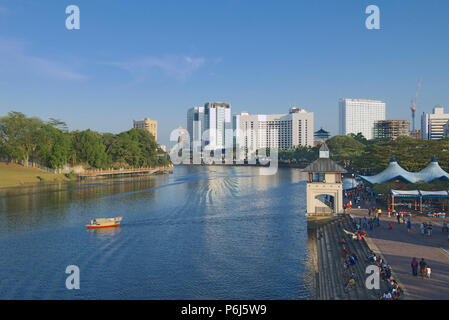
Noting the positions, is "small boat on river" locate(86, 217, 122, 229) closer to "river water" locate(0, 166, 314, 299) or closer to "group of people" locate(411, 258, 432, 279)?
"river water" locate(0, 166, 314, 299)

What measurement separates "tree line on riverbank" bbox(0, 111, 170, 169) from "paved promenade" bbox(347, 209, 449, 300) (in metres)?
95.5

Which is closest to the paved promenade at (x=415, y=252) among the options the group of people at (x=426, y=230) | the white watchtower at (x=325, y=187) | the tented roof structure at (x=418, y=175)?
the group of people at (x=426, y=230)

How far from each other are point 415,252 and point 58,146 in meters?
103

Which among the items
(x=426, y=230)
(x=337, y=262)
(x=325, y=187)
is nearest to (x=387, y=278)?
(x=337, y=262)

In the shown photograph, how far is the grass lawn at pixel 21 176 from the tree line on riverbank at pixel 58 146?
11.2ft

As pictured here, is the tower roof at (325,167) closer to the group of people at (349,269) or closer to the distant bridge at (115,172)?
the group of people at (349,269)

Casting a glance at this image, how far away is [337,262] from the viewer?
28.6 meters

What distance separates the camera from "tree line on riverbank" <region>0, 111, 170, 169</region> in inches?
4112

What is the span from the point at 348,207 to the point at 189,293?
89.1 ft

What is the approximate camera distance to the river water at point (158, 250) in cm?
2641
